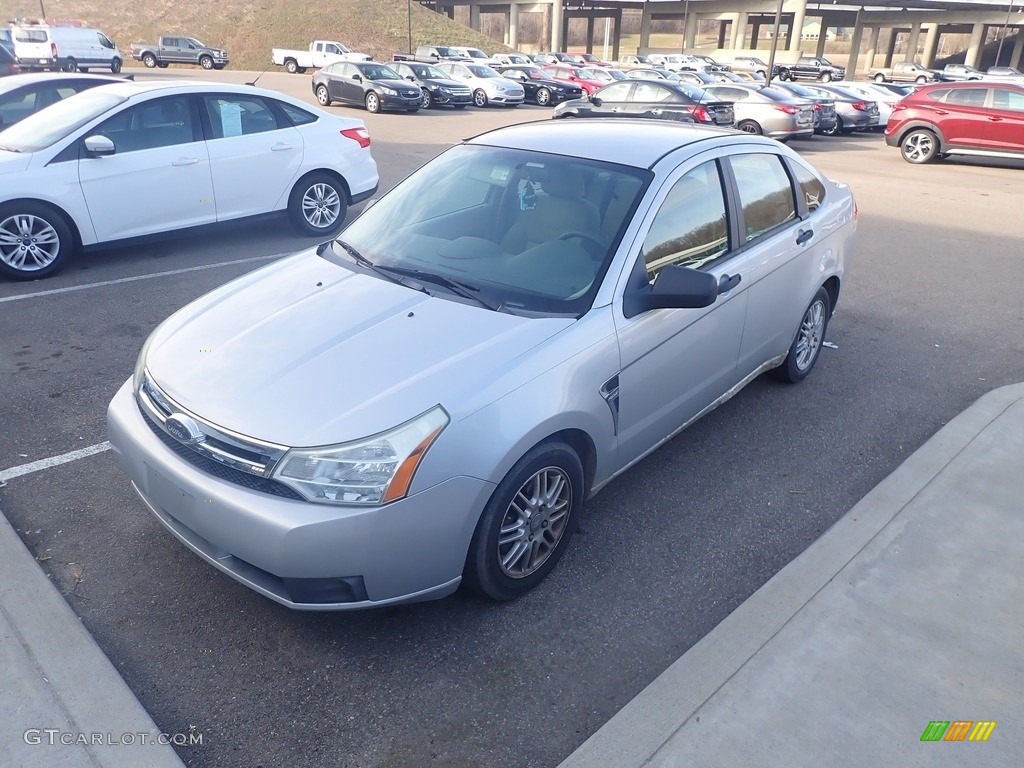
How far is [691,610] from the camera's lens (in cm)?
334

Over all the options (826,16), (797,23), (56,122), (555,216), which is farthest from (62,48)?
(826,16)

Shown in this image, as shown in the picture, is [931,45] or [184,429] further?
[931,45]

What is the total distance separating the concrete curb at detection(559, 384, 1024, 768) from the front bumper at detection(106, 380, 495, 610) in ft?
2.63

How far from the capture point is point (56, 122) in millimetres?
7336

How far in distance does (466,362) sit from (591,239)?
103 cm

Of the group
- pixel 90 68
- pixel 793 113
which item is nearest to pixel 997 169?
pixel 793 113

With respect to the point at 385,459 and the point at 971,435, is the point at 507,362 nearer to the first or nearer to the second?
the point at 385,459

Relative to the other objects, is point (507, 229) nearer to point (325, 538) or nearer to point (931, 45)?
point (325, 538)

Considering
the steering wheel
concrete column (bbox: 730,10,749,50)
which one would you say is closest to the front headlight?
the steering wheel

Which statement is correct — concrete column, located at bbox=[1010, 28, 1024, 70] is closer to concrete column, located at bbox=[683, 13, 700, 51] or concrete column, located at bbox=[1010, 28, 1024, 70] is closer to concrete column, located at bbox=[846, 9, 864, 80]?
concrete column, located at bbox=[846, 9, 864, 80]

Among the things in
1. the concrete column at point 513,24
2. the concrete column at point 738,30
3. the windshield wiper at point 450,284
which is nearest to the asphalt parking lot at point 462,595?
the windshield wiper at point 450,284

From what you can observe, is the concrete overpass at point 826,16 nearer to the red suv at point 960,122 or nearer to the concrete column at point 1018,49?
the concrete column at point 1018,49

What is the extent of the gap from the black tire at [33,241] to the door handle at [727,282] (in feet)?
19.4

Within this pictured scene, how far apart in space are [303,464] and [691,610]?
171 cm
